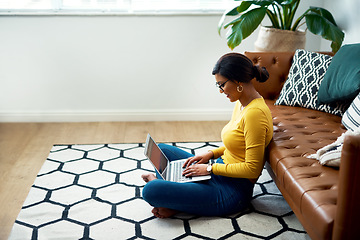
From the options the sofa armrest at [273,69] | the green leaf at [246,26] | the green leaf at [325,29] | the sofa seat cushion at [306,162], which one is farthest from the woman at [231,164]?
the green leaf at [325,29]

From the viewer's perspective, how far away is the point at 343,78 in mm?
2545

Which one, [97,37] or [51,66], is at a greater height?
[97,37]

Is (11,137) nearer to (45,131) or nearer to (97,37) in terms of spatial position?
(45,131)

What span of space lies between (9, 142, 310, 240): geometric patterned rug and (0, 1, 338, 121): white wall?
0.95 metres

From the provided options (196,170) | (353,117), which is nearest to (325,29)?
(353,117)

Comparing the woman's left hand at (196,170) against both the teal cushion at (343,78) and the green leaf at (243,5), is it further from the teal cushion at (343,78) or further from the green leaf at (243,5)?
the green leaf at (243,5)

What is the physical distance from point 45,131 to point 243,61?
2.13 m

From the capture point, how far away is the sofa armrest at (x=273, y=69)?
120 inches

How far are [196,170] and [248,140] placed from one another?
0.33 m

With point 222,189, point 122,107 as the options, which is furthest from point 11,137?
point 222,189

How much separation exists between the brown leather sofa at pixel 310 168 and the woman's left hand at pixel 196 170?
0.34m

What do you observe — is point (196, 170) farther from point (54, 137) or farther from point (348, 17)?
point (348, 17)

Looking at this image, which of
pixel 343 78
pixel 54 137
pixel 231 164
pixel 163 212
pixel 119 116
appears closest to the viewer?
pixel 231 164

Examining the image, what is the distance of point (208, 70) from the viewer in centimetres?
382
